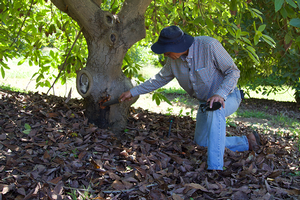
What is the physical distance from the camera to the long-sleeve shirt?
230 centimetres

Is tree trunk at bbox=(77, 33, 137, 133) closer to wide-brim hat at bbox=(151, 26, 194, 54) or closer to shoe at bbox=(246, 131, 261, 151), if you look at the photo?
wide-brim hat at bbox=(151, 26, 194, 54)

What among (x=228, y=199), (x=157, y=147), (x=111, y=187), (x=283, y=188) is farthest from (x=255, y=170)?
(x=111, y=187)

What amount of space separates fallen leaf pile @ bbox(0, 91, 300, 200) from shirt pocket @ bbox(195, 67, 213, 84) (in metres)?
0.75

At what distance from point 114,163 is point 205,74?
124 centimetres

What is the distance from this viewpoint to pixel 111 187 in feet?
6.12

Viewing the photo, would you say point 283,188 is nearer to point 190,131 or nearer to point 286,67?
point 190,131

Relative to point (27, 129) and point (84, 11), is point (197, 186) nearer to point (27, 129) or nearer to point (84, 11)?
point (27, 129)

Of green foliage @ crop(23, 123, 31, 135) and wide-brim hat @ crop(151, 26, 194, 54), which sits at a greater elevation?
wide-brim hat @ crop(151, 26, 194, 54)

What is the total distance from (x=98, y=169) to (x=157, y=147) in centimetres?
79

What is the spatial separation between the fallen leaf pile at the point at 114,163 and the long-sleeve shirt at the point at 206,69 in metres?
0.69

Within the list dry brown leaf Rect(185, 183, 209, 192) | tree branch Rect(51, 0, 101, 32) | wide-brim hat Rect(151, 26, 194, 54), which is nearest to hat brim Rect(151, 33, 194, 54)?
wide-brim hat Rect(151, 26, 194, 54)

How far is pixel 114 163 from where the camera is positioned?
7.19ft

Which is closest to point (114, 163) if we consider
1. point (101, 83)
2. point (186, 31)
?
point (101, 83)

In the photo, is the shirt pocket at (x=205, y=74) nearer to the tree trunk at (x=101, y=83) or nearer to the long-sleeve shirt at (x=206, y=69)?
the long-sleeve shirt at (x=206, y=69)
